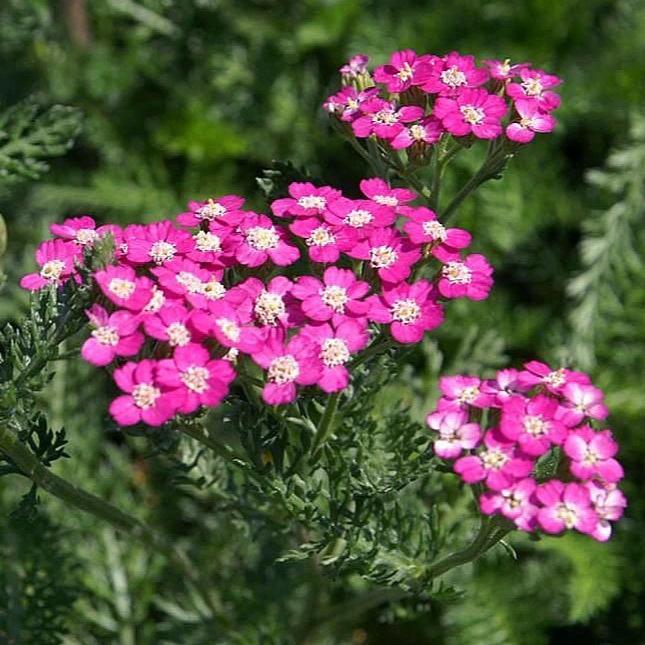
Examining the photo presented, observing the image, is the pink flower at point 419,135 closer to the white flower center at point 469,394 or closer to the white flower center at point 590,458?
the white flower center at point 469,394

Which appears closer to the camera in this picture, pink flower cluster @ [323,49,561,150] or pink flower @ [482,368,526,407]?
pink flower @ [482,368,526,407]

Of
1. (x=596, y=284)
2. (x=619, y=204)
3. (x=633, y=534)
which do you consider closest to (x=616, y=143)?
(x=619, y=204)

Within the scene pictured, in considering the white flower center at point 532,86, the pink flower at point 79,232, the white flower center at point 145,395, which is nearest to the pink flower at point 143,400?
the white flower center at point 145,395

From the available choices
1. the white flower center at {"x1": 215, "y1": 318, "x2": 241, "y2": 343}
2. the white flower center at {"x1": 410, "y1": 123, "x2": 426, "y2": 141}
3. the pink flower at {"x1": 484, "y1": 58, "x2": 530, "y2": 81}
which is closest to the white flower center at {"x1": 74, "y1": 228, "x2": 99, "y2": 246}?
the white flower center at {"x1": 215, "y1": 318, "x2": 241, "y2": 343}

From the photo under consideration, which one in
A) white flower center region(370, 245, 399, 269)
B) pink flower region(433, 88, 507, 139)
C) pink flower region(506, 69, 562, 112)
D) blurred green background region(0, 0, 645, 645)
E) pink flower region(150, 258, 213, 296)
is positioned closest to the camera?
pink flower region(150, 258, 213, 296)

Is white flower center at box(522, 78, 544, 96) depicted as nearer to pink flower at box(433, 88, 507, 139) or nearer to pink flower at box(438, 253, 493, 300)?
pink flower at box(433, 88, 507, 139)

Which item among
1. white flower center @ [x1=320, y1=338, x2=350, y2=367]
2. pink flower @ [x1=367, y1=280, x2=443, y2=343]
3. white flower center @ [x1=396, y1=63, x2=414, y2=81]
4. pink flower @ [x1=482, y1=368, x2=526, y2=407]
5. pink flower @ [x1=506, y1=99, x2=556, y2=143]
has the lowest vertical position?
pink flower @ [x1=482, y1=368, x2=526, y2=407]

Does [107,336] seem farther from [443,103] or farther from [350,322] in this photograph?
[443,103]

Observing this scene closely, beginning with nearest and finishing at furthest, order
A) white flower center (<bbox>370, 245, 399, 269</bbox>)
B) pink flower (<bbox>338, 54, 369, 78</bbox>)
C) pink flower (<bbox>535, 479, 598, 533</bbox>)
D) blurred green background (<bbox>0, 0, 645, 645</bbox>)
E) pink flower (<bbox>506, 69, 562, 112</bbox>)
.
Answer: pink flower (<bbox>535, 479, 598, 533</bbox>) < white flower center (<bbox>370, 245, 399, 269</bbox>) < pink flower (<bbox>506, 69, 562, 112</bbox>) < pink flower (<bbox>338, 54, 369, 78</bbox>) < blurred green background (<bbox>0, 0, 645, 645</bbox>)
